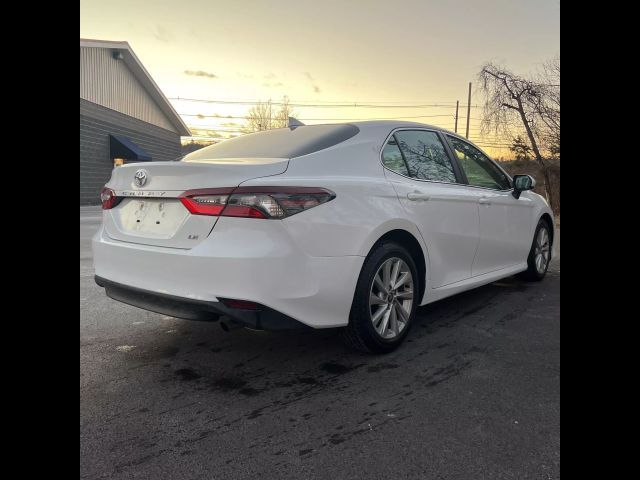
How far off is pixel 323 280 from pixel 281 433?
0.87 meters

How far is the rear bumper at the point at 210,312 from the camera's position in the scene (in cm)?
266

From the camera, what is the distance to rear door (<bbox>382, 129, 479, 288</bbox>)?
141 inches

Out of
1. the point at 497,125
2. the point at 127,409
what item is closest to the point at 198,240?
the point at 127,409

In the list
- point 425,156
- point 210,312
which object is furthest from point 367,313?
point 425,156

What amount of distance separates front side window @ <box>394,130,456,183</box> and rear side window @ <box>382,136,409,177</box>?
56 millimetres

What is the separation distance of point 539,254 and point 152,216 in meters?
4.54

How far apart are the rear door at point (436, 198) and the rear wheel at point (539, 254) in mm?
1709

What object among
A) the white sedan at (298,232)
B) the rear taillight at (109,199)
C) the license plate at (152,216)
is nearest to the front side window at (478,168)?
the white sedan at (298,232)

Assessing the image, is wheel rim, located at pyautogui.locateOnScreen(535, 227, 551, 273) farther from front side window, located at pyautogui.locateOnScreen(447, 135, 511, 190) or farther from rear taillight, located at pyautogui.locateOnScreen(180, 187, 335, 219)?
rear taillight, located at pyautogui.locateOnScreen(180, 187, 335, 219)

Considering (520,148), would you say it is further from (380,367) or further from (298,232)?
(298,232)

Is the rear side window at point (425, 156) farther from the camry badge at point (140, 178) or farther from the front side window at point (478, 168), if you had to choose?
the camry badge at point (140, 178)
